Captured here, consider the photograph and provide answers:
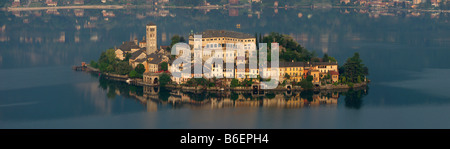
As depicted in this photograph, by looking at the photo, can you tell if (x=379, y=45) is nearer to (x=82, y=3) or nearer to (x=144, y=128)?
(x=144, y=128)

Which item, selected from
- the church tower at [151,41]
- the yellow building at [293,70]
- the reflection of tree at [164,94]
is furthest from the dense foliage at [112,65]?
the yellow building at [293,70]

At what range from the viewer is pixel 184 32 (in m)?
117

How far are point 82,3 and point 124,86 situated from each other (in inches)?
4285

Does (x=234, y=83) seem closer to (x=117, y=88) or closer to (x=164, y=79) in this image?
(x=164, y=79)

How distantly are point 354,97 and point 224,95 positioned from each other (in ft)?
32.1

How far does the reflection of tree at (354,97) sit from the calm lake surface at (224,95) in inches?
3.0

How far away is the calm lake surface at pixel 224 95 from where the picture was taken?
56344mm

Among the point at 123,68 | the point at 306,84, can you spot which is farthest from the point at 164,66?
the point at 306,84

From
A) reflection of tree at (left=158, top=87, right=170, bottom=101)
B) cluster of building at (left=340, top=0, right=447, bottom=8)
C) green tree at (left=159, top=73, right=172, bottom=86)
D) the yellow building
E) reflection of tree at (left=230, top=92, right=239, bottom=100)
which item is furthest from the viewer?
cluster of building at (left=340, top=0, right=447, bottom=8)

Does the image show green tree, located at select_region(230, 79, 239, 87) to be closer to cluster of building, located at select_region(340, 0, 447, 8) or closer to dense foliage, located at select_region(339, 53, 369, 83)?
dense foliage, located at select_region(339, 53, 369, 83)

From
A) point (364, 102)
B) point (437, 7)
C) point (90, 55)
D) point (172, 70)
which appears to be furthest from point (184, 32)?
point (437, 7)

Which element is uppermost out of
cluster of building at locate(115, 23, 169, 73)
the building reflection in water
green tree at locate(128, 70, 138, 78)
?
cluster of building at locate(115, 23, 169, 73)

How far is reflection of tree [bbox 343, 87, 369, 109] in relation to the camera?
61.3m

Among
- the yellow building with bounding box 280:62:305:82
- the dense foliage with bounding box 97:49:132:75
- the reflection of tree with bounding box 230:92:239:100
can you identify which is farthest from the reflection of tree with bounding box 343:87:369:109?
the dense foliage with bounding box 97:49:132:75
